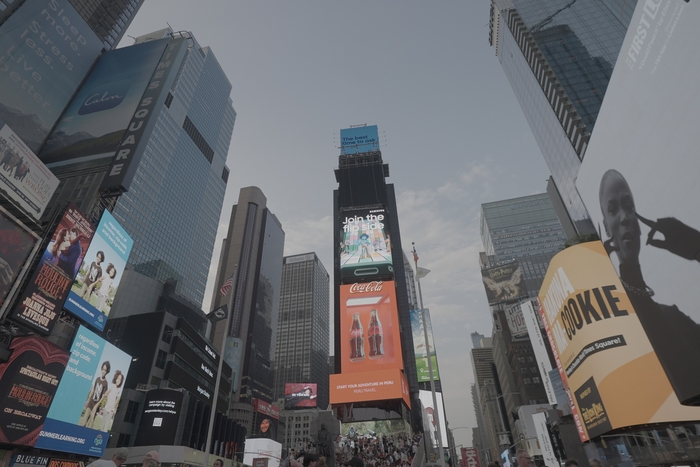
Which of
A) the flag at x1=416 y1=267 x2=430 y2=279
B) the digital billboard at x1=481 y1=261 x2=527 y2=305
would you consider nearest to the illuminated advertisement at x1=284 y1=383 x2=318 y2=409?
the digital billboard at x1=481 y1=261 x2=527 y2=305

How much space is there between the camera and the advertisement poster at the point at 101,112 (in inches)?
1547

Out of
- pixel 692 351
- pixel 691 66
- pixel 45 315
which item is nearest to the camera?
pixel 691 66

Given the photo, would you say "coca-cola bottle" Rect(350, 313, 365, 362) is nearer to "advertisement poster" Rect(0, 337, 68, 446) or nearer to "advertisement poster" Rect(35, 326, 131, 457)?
"advertisement poster" Rect(35, 326, 131, 457)

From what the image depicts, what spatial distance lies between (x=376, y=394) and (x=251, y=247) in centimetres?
13476

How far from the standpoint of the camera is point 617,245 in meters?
17.5

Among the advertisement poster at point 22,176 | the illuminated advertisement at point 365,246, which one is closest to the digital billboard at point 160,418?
the illuminated advertisement at point 365,246

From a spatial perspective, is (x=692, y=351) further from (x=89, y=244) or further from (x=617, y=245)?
(x=89, y=244)

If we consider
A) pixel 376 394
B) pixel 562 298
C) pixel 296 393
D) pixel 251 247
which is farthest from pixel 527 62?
pixel 251 247

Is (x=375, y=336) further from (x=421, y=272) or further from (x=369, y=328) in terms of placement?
(x=421, y=272)

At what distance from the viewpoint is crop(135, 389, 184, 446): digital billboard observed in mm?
55375

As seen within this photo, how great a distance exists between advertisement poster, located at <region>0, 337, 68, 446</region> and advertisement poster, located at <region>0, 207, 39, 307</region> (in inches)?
195

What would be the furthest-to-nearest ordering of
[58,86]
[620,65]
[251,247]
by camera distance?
[251,247] < [58,86] < [620,65]

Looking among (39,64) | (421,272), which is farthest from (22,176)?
(421,272)

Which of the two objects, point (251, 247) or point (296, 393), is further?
point (251, 247)
